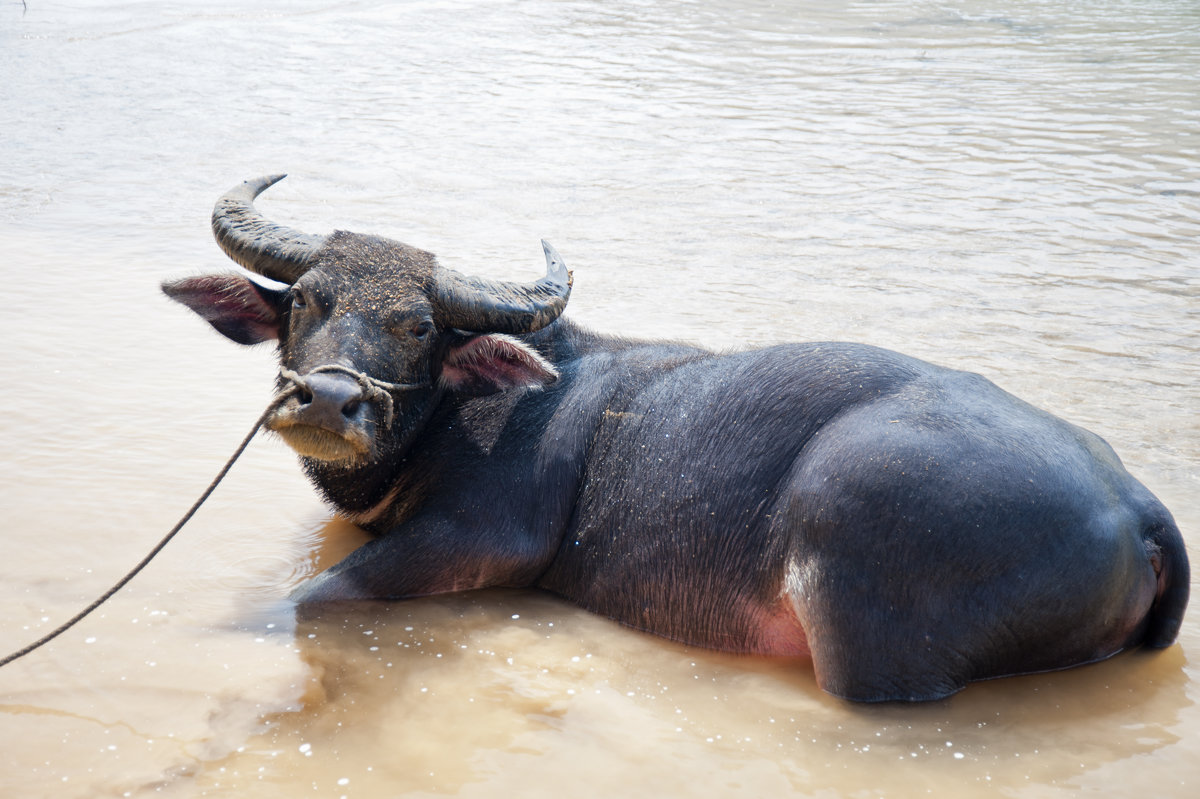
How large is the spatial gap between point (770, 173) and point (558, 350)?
19.8ft

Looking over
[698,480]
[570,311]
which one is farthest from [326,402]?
[570,311]

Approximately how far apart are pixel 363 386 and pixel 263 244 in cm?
92

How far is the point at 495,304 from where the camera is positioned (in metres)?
3.95

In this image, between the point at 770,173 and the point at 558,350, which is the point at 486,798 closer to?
the point at 558,350

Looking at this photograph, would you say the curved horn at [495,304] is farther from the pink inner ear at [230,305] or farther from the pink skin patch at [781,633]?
the pink skin patch at [781,633]

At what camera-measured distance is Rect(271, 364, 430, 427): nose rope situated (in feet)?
11.2

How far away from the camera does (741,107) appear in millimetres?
12281

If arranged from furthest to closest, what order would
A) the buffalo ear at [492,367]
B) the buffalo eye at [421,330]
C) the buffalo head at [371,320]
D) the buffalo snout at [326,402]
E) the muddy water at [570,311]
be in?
the buffalo ear at [492,367]
the buffalo eye at [421,330]
the buffalo head at [371,320]
the buffalo snout at [326,402]
the muddy water at [570,311]

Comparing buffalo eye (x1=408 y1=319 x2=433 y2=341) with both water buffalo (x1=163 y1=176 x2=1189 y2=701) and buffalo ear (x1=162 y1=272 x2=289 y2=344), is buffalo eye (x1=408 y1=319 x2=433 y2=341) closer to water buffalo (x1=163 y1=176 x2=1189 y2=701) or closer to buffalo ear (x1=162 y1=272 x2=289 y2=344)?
water buffalo (x1=163 y1=176 x2=1189 y2=701)

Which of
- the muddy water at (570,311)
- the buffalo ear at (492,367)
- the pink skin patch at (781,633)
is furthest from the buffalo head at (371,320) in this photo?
the pink skin patch at (781,633)

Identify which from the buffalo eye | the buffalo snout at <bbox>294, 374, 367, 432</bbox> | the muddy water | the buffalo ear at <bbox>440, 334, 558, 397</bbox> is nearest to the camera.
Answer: the muddy water

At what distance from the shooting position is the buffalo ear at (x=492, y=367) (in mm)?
3975

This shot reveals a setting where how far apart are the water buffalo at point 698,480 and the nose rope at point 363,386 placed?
1 centimetres


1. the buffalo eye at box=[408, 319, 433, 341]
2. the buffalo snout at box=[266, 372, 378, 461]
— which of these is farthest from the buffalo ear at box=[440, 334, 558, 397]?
the buffalo snout at box=[266, 372, 378, 461]
